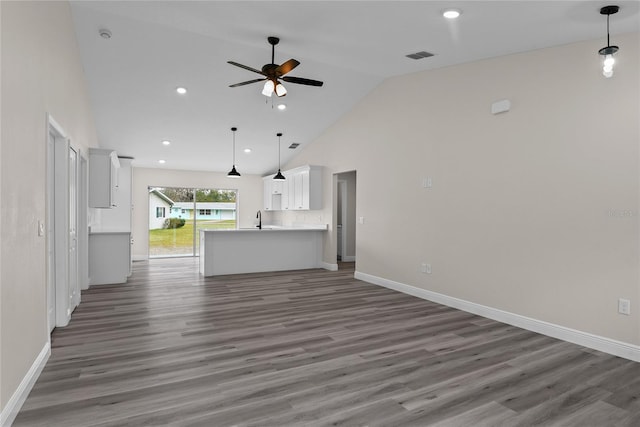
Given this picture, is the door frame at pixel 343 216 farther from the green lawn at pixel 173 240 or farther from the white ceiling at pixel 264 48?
the green lawn at pixel 173 240

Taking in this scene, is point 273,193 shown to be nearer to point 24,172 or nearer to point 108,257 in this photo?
point 108,257

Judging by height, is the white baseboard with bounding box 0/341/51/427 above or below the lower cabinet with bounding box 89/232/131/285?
below

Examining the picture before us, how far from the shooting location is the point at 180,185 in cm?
1008

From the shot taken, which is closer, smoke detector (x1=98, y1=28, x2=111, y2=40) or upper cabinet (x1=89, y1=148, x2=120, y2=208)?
smoke detector (x1=98, y1=28, x2=111, y2=40)

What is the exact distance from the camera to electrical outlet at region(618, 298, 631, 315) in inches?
→ 128

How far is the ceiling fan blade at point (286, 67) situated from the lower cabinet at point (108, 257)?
3892mm

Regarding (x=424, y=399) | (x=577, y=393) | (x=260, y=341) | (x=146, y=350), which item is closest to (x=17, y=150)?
(x=146, y=350)

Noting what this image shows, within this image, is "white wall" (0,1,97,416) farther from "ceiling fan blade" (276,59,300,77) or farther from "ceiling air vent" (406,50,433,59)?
"ceiling air vent" (406,50,433,59)

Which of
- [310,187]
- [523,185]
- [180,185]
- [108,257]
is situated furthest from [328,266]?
[180,185]

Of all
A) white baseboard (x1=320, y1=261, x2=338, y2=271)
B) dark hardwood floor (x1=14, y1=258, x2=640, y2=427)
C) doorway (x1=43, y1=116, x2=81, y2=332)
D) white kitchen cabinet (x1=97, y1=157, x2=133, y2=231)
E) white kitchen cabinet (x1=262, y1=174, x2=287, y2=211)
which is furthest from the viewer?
white kitchen cabinet (x1=262, y1=174, x2=287, y2=211)

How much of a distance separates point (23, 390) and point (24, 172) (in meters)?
1.39

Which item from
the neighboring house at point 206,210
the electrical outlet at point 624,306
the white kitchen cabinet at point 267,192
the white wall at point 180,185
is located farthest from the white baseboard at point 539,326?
the neighboring house at point 206,210

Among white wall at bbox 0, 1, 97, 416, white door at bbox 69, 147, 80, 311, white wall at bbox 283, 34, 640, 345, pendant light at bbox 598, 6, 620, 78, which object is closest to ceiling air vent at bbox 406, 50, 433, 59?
white wall at bbox 283, 34, 640, 345

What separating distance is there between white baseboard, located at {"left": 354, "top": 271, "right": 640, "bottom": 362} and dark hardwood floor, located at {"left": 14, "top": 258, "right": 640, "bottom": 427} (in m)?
0.11
